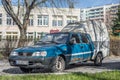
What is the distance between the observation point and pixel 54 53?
13.8 meters

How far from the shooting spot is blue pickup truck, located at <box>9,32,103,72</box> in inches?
531

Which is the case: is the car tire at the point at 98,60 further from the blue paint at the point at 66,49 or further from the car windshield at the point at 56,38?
the car windshield at the point at 56,38

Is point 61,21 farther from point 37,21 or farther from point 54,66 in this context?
point 54,66

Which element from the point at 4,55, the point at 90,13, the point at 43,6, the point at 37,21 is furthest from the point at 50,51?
the point at 90,13

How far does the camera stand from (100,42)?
18422 millimetres

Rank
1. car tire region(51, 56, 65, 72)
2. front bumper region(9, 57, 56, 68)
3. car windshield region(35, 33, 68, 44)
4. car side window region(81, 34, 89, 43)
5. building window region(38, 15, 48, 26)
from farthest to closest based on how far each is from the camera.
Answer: building window region(38, 15, 48, 26) → car side window region(81, 34, 89, 43) → car windshield region(35, 33, 68, 44) → car tire region(51, 56, 65, 72) → front bumper region(9, 57, 56, 68)

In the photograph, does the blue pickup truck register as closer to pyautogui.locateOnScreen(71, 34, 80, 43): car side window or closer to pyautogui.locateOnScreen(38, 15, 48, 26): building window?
pyautogui.locateOnScreen(71, 34, 80, 43): car side window

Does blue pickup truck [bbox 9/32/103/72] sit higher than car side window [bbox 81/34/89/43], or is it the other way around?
car side window [bbox 81/34/89/43]

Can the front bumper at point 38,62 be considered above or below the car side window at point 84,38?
below

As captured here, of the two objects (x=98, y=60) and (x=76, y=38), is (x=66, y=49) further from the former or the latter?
(x=98, y=60)

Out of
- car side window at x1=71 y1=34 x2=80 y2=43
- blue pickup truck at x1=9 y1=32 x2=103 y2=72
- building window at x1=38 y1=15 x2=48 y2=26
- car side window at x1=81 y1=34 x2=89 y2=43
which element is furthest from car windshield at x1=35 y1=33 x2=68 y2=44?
building window at x1=38 y1=15 x2=48 y2=26

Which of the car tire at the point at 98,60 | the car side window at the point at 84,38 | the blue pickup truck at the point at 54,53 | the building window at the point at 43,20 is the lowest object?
the car tire at the point at 98,60

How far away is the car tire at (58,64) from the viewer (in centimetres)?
1385

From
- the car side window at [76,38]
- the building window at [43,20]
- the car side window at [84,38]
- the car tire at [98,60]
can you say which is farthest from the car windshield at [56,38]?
the building window at [43,20]
